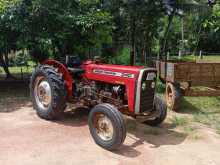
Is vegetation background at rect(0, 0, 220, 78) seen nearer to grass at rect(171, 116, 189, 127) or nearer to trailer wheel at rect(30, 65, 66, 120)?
trailer wheel at rect(30, 65, 66, 120)

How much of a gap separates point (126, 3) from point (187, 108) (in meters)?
4.08

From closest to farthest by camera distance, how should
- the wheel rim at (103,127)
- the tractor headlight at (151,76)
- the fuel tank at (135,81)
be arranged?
the wheel rim at (103,127)
the fuel tank at (135,81)
the tractor headlight at (151,76)

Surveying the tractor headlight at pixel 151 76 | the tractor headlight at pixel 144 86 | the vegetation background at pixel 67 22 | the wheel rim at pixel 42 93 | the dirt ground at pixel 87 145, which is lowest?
the dirt ground at pixel 87 145

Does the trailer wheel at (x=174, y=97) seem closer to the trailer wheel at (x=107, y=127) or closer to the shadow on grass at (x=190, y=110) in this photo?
the shadow on grass at (x=190, y=110)

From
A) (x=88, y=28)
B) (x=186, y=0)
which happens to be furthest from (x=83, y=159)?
(x=186, y=0)

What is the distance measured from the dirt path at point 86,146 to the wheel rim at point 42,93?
0.35 metres

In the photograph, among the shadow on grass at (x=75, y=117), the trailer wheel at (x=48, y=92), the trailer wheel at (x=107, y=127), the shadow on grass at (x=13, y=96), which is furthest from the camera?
the shadow on grass at (x=13, y=96)

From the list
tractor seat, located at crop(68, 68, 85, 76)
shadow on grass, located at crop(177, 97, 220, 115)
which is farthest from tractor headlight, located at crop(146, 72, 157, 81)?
shadow on grass, located at crop(177, 97, 220, 115)

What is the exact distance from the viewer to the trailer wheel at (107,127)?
4.65 metres

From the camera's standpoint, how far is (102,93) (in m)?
5.73

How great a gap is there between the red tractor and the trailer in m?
1.75

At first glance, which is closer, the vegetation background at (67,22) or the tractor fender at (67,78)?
the tractor fender at (67,78)

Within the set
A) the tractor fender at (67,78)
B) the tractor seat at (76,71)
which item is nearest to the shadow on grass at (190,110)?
the tractor seat at (76,71)

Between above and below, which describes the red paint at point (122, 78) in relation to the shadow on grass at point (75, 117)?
above
